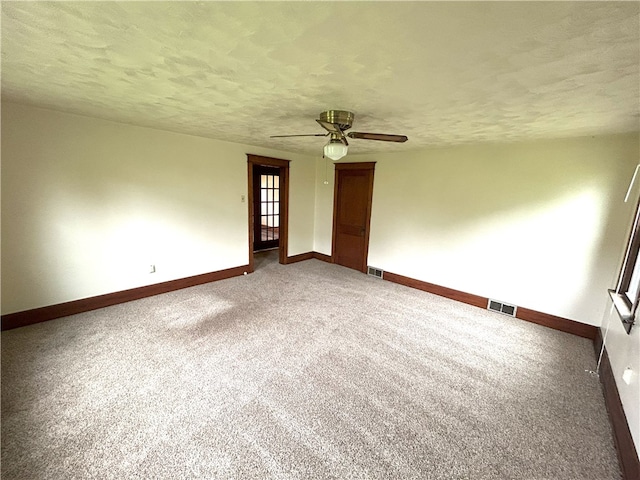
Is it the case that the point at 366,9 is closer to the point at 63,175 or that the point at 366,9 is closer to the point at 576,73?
the point at 576,73

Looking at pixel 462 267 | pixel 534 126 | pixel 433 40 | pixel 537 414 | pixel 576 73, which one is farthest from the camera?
pixel 462 267

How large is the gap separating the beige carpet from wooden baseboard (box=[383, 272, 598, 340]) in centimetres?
14

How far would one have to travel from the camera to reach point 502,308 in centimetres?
351

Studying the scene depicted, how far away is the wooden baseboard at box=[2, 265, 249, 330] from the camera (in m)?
2.71

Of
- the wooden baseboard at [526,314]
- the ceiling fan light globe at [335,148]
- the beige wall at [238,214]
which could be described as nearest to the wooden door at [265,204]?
the beige wall at [238,214]

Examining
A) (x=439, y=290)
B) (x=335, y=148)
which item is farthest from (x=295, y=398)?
(x=439, y=290)

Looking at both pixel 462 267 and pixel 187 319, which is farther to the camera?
pixel 462 267

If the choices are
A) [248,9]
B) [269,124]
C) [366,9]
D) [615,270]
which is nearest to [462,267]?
[615,270]

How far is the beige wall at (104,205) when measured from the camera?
8.54ft

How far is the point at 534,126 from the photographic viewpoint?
2.47 metres

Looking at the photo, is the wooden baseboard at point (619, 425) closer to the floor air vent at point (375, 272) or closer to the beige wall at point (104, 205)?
the floor air vent at point (375, 272)

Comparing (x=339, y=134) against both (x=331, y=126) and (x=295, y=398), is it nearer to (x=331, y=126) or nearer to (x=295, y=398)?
(x=331, y=126)

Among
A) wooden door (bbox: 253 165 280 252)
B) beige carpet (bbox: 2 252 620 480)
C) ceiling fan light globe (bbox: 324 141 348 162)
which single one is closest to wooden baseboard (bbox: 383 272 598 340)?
beige carpet (bbox: 2 252 620 480)

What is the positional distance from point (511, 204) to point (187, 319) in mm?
4202
